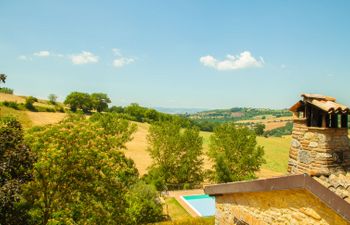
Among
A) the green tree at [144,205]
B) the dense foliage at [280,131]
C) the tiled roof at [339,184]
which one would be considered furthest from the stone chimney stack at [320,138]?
the dense foliage at [280,131]

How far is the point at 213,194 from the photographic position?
30.5 feet

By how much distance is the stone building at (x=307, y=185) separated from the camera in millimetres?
5617

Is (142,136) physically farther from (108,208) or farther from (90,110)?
(108,208)

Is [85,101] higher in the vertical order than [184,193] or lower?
higher

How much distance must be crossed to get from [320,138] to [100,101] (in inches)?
→ 4132

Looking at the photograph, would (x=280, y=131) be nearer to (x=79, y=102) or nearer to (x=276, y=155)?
(x=276, y=155)

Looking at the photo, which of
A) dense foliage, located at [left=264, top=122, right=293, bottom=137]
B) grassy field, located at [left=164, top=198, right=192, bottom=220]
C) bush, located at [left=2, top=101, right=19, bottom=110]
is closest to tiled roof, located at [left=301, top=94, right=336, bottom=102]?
grassy field, located at [left=164, top=198, right=192, bottom=220]

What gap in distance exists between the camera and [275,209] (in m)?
6.77

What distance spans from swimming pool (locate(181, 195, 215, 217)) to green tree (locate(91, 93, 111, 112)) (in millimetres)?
75892

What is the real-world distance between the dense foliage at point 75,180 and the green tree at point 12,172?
88.1 inches

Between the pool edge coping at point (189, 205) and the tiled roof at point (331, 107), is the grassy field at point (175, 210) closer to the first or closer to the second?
the pool edge coping at point (189, 205)

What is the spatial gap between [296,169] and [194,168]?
36352 millimetres

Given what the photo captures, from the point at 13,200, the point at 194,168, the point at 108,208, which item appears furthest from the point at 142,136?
the point at 13,200

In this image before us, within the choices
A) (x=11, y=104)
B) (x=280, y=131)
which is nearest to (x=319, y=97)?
(x=11, y=104)
